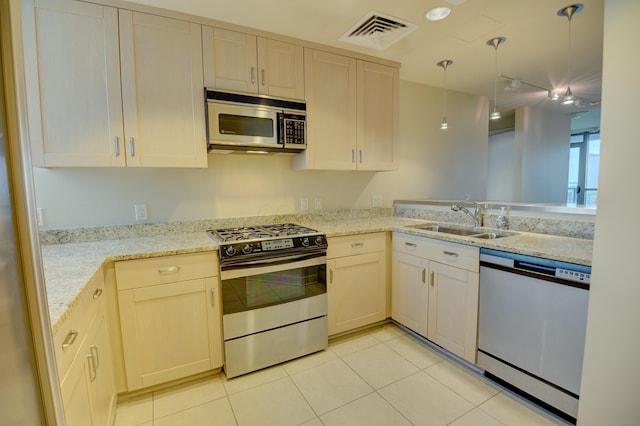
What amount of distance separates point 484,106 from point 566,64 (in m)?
1.10

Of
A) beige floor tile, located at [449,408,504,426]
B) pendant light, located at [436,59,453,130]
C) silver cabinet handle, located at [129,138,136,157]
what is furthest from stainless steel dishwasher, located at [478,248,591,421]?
silver cabinet handle, located at [129,138,136,157]

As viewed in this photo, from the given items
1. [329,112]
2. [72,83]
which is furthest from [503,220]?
[72,83]

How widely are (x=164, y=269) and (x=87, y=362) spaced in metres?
0.61

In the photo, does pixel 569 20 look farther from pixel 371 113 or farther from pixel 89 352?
pixel 89 352

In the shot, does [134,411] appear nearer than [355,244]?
Yes

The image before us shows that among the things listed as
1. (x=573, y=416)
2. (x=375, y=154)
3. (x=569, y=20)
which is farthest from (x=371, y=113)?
(x=573, y=416)

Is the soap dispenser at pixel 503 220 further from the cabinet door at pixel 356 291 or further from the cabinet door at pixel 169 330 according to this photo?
the cabinet door at pixel 169 330

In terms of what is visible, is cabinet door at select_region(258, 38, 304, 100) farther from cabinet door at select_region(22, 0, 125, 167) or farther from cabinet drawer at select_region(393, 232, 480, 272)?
cabinet drawer at select_region(393, 232, 480, 272)

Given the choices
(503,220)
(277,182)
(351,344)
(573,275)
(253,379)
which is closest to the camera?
(573,275)

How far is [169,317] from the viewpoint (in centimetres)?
178

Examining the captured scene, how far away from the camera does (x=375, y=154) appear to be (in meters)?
2.75

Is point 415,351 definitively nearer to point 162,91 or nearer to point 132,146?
point 132,146

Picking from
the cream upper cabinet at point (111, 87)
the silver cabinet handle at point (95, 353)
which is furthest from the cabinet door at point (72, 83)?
the silver cabinet handle at point (95, 353)

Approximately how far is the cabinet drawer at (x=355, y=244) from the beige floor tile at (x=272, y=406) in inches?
36.5
